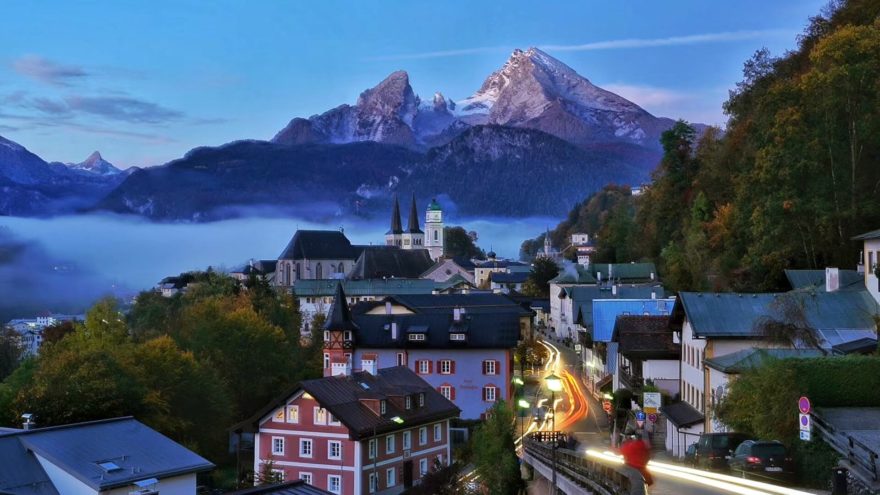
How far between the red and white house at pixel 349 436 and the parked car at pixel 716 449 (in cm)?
2491

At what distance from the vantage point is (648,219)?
353 ft

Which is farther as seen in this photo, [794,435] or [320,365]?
[320,365]

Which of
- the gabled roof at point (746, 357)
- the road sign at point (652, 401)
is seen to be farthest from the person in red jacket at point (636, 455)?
the road sign at point (652, 401)

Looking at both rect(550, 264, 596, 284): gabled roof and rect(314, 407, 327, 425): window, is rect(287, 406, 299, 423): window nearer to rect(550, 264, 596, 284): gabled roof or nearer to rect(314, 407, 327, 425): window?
rect(314, 407, 327, 425): window

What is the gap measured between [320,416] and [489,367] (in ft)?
80.7

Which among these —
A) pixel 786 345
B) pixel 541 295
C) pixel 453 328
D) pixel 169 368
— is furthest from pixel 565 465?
pixel 541 295

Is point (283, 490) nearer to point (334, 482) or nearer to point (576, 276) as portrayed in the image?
point (334, 482)

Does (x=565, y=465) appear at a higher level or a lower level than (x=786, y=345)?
lower

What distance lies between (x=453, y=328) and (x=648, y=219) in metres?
38.8

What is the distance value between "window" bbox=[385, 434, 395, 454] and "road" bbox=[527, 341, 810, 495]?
354 inches

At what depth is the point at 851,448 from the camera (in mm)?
22578

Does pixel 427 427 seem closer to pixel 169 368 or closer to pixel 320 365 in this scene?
pixel 169 368

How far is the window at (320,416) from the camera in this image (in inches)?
2066

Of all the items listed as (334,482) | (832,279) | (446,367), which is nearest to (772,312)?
(832,279)
